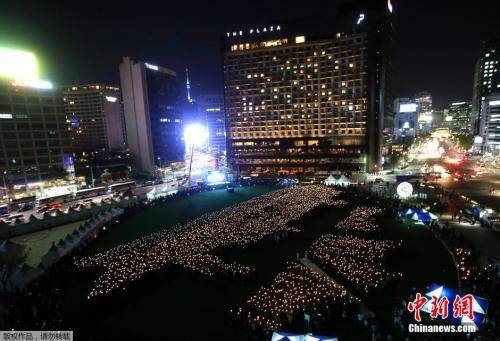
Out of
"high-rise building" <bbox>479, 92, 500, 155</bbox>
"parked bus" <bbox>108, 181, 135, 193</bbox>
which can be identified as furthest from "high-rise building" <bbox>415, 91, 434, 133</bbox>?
"parked bus" <bbox>108, 181, 135, 193</bbox>

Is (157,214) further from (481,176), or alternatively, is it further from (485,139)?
(485,139)

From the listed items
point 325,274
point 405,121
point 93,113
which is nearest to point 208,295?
point 325,274

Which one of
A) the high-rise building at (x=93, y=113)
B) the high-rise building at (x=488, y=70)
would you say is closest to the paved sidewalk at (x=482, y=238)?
the high-rise building at (x=93, y=113)

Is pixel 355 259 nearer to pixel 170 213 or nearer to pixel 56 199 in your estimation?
pixel 170 213

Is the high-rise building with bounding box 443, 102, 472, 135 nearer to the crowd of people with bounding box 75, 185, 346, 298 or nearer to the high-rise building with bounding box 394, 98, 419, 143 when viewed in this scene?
the high-rise building with bounding box 394, 98, 419, 143

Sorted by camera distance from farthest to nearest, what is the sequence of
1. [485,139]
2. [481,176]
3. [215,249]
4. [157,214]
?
[485,139]
[481,176]
[157,214]
[215,249]

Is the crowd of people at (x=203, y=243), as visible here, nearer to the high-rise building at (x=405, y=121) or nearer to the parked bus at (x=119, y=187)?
the parked bus at (x=119, y=187)

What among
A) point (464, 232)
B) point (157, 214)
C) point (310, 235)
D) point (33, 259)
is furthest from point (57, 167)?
point (464, 232)
